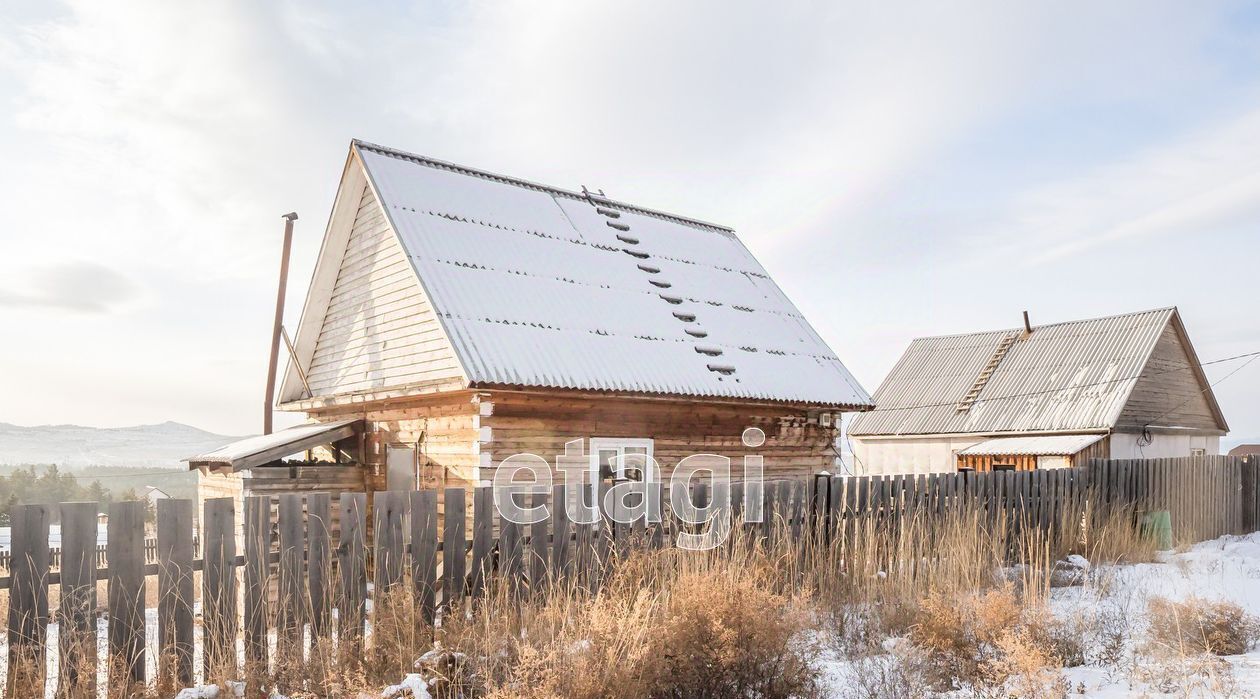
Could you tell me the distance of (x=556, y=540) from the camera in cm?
750

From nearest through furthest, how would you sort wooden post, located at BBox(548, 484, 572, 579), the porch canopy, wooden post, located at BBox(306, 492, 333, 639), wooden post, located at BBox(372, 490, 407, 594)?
1. wooden post, located at BBox(306, 492, 333, 639)
2. wooden post, located at BBox(372, 490, 407, 594)
3. wooden post, located at BBox(548, 484, 572, 579)
4. the porch canopy

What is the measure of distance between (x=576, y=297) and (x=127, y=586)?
8.72 metres

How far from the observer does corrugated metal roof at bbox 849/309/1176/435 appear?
22.0m

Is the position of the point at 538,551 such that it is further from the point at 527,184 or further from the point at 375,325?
the point at 527,184

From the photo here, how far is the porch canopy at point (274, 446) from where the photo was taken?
451 inches

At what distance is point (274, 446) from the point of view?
38.7ft

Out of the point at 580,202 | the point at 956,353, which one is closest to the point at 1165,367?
the point at 956,353

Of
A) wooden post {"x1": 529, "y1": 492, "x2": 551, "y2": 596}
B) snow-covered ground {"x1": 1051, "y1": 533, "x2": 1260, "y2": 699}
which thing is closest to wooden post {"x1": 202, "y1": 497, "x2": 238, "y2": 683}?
wooden post {"x1": 529, "y1": 492, "x2": 551, "y2": 596}

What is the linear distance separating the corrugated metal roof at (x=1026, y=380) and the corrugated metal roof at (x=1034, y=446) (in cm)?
28

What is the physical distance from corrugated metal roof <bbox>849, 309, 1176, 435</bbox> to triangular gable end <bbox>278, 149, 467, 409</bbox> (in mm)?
16968

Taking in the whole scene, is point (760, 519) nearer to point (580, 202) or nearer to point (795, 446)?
point (795, 446)

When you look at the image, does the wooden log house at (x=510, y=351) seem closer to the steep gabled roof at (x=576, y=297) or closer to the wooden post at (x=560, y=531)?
the steep gabled roof at (x=576, y=297)

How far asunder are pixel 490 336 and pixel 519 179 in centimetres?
594

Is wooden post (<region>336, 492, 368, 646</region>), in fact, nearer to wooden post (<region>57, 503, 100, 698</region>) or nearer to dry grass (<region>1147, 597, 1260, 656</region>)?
wooden post (<region>57, 503, 100, 698</region>)
